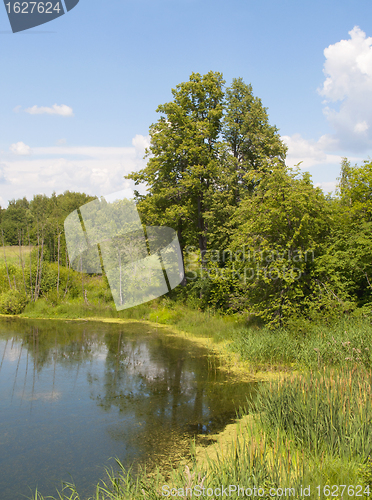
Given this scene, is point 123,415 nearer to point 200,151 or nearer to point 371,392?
point 371,392

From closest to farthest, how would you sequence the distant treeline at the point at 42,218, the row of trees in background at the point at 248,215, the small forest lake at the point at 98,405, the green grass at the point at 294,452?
the green grass at the point at 294,452
the small forest lake at the point at 98,405
the row of trees in background at the point at 248,215
the distant treeline at the point at 42,218

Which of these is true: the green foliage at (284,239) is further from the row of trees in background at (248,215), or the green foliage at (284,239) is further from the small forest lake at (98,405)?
the small forest lake at (98,405)

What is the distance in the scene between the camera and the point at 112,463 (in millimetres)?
5117

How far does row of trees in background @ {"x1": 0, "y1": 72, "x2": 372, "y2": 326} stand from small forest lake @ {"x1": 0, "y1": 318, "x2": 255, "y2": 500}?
10.6ft

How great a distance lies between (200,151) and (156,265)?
6250 mm

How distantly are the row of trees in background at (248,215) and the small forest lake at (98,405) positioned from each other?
3232 mm

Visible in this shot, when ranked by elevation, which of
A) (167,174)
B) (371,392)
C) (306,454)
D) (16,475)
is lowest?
(16,475)

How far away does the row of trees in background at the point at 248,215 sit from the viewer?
35.1 ft

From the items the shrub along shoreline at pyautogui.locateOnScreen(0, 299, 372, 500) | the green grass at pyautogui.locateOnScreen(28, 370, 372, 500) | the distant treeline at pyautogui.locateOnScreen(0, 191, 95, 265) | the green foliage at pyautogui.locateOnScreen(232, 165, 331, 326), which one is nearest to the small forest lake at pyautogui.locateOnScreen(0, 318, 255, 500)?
the shrub along shoreline at pyautogui.locateOnScreen(0, 299, 372, 500)

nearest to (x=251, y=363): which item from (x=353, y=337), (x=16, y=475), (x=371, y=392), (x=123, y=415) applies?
(x=353, y=337)

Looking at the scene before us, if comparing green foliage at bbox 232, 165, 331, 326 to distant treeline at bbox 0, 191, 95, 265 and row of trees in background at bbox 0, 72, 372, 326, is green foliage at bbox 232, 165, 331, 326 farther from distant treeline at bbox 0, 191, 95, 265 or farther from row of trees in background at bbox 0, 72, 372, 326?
distant treeline at bbox 0, 191, 95, 265

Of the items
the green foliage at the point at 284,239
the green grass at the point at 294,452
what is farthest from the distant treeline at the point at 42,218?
the green grass at the point at 294,452

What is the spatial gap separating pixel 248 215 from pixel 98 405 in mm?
7290

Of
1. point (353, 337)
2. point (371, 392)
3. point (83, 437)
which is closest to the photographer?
point (371, 392)
